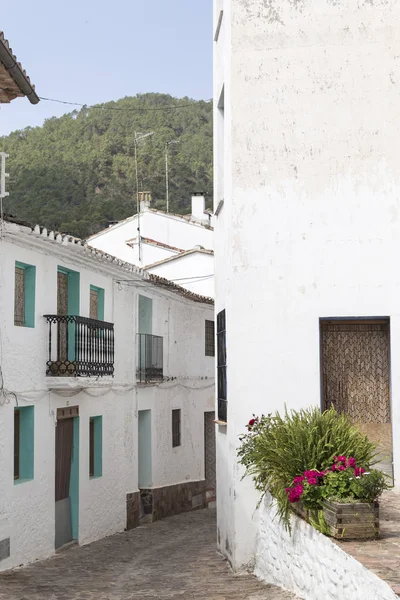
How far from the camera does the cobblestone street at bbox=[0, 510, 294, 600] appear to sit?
11445 millimetres

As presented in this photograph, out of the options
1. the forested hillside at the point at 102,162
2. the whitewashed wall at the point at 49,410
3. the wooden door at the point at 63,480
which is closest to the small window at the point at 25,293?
the whitewashed wall at the point at 49,410

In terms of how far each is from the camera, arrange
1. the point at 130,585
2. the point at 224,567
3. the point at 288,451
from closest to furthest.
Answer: the point at 288,451 → the point at 130,585 → the point at 224,567

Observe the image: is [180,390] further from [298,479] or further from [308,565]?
[308,565]

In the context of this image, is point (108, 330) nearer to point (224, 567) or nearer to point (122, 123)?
point (224, 567)

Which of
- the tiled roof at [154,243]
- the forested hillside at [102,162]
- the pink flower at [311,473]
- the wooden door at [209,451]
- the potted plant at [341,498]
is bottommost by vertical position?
the wooden door at [209,451]

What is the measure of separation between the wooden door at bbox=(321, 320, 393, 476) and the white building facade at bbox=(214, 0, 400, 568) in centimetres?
10

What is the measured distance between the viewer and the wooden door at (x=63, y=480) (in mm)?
16531

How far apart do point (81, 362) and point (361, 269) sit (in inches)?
234

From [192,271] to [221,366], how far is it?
14.3 metres

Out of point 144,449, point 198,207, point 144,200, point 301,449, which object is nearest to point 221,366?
point 301,449

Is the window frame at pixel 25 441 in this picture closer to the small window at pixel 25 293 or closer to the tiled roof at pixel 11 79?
the small window at pixel 25 293

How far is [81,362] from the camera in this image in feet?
53.5

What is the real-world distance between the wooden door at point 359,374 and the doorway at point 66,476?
5.59 meters

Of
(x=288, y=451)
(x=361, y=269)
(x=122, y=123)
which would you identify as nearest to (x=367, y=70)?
(x=361, y=269)
